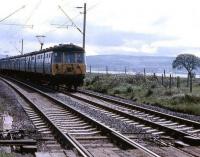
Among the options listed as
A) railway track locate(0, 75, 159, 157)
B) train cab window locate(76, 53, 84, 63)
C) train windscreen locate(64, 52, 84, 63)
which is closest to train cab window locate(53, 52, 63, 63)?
train windscreen locate(64, 52, 84, 63)

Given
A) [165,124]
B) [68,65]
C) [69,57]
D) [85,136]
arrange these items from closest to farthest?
1. [85,136]
2. [165,124]
3. [68,65]
4. [69,57]

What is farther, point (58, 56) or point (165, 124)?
point (58, 56)

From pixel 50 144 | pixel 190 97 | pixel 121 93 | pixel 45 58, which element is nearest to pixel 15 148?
pixel 50 144

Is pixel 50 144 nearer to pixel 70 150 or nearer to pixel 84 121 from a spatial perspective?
pixel 70 150

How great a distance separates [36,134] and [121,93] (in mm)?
20786

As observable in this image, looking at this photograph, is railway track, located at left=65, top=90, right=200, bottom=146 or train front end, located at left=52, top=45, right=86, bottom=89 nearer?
railway track, located at left=65, top=90, right=200, bottom=146

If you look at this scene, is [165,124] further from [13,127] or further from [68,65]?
[68,65]

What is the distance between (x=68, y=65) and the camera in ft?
114

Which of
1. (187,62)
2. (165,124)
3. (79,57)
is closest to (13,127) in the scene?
(165,124)

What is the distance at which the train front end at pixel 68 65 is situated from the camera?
34.5 meters

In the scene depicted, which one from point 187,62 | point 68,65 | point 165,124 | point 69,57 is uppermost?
point 187,62

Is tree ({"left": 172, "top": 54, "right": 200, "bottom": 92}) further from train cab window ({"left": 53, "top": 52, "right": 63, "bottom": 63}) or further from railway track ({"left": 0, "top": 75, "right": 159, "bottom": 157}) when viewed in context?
railway track ({"left": 0, "top": 75, "right": 159, "bottom": 157})

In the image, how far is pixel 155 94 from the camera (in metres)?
29.4

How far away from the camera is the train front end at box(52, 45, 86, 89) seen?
113 ft
